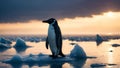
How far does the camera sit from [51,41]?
18.5 m

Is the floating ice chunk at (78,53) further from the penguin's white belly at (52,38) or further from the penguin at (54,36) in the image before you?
the penguin's white belly at (52,38)

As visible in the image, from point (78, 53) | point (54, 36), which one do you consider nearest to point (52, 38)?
point (54, 36)

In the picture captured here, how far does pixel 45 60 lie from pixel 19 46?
17457 millimetres

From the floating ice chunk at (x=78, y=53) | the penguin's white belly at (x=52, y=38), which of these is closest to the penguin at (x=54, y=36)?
the penguin's white belly at (x=52, y=38)

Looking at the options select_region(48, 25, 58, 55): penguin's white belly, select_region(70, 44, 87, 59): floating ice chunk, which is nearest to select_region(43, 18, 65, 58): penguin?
select_region(48, 25, 58, 55): penguin's white belly

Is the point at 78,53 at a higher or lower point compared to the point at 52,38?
lower

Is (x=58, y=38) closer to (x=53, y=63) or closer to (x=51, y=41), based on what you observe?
(x=51, y=41)

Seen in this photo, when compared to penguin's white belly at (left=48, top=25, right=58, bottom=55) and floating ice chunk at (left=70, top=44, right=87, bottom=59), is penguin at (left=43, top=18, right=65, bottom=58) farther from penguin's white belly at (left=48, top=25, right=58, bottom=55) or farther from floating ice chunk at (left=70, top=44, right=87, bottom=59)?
floating ice chunk at (left=70, top=44, right=87, bottom=59)

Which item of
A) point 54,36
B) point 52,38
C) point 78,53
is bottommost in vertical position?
point 78,53

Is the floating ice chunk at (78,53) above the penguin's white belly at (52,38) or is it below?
below

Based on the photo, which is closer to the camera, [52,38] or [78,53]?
[52,38]

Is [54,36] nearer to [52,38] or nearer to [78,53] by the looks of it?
[52,38]

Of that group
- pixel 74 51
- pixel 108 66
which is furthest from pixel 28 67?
pixel 74 51

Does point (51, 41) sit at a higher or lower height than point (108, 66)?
higher
